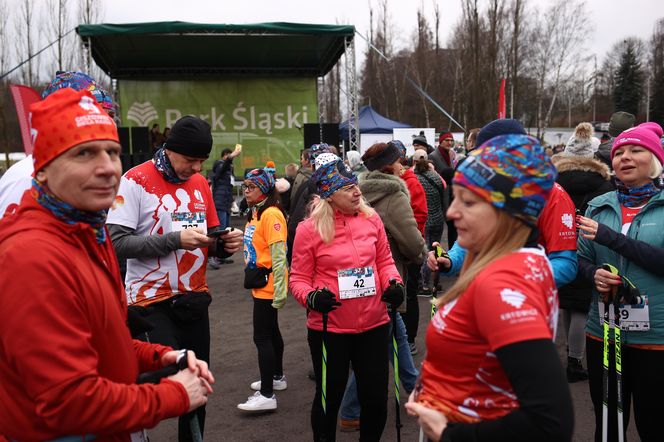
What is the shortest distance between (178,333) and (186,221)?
0.65m

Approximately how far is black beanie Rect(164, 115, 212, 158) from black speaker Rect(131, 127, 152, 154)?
12546 millimetres

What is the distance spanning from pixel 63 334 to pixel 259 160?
18044 mm

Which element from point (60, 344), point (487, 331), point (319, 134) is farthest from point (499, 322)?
point (319, 134)

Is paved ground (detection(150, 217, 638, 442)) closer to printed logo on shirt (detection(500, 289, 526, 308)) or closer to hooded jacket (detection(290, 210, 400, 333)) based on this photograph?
hooded jacket (detection(290, 210, 400, 333))

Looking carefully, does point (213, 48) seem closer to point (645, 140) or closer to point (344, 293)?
point (344, 293)

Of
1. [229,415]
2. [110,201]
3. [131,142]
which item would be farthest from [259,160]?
[110,201]

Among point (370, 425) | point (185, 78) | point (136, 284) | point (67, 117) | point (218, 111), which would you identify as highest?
point (185, 78)

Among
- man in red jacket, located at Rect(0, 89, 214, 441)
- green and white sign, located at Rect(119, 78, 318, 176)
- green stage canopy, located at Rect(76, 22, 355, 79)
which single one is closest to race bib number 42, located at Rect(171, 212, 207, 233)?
man in red jacket, located at Rect(0, 89, 214, 441)

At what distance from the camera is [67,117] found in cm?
159

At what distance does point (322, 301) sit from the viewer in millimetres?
3104

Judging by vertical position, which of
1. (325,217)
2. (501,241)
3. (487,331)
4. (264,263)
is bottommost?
(264,263)

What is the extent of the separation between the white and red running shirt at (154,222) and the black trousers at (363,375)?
899 mm

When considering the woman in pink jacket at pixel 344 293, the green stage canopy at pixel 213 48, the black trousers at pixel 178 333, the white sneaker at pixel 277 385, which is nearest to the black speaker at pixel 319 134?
the green stage canopy at pixel 213 48

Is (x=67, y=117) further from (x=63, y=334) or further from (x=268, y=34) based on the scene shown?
(x=268, y=34)
